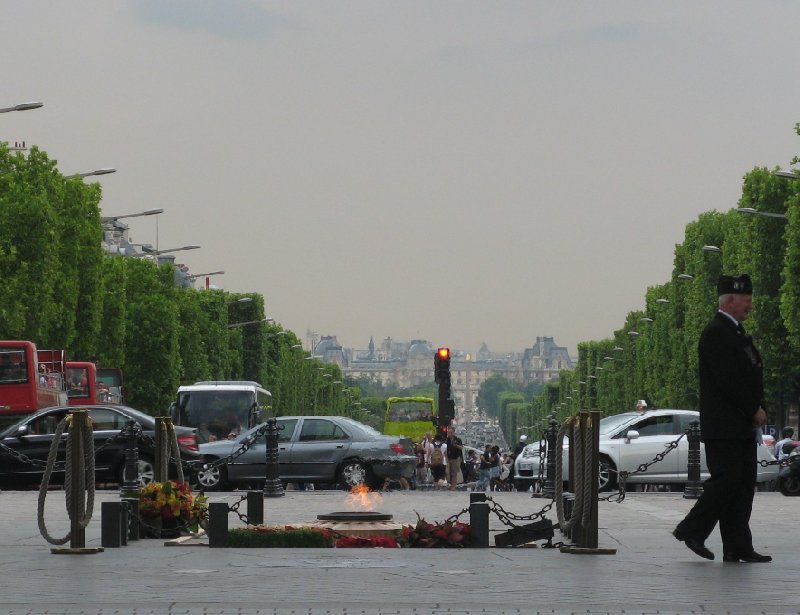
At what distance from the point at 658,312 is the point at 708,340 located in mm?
83903

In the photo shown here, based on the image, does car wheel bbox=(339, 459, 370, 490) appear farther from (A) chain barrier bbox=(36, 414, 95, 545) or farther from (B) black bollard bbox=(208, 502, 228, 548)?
(A) chain barrier bbox=(36, 414, 95, 545)

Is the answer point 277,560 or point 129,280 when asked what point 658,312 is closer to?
point 129,280

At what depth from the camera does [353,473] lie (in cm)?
3575

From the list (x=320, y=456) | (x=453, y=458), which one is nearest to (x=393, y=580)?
(x=320, y=456)

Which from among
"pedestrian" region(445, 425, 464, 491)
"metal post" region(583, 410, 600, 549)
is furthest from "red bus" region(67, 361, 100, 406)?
"metal post" region(583, 410, 600, 549)

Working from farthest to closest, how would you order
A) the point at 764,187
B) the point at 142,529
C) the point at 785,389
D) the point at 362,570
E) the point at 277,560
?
the point at 785,389
the point at 764,187
the point at 142,529
the point at 277,560
the point at 362,570

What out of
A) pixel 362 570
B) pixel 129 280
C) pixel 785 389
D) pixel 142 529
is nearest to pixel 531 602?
pixel 362 570

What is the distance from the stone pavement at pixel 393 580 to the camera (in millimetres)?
11250

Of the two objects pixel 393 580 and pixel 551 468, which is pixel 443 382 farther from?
pixel 393 580

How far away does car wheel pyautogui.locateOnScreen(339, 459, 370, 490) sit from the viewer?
117 feet

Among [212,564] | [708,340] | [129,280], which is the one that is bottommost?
[212,564]

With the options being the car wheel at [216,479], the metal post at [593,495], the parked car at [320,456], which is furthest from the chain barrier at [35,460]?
the metal post at [593,495]

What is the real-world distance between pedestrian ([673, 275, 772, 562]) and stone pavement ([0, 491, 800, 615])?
10.6 inches

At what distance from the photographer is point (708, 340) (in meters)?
14.6
